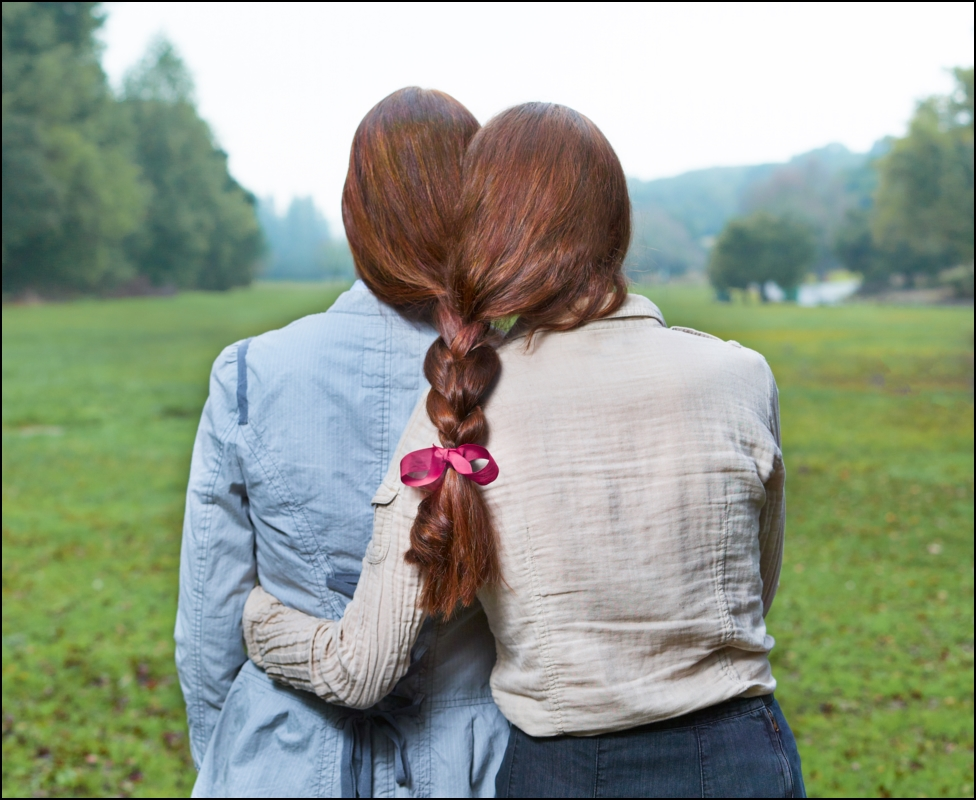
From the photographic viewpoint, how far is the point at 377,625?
33.1 inches

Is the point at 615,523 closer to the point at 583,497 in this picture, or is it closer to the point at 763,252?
the point at 583,497

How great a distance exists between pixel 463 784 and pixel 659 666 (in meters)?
0.34

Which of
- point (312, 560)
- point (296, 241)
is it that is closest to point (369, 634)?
point (312, 560)

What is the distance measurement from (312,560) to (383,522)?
0.17 meters

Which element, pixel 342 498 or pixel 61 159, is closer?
pixel 342 498

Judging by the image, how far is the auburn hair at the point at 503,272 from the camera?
778mm

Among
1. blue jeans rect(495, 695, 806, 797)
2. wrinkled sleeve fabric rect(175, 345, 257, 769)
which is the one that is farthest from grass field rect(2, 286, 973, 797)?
blue jeans rect(495, 695, 806, 797)

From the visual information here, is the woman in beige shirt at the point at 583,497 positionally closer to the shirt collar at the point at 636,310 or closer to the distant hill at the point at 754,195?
the shirt collar at the point at 636,310

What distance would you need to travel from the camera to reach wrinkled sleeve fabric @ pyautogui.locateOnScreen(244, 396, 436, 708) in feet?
2.69

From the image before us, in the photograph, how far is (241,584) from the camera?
3.37 feet

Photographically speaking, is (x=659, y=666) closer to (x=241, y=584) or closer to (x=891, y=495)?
(x=241, y=584)

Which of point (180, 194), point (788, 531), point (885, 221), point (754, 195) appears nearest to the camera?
point (788, 531)

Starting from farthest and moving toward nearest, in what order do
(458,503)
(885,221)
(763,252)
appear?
(763,252) → (885,221) → (458,503)

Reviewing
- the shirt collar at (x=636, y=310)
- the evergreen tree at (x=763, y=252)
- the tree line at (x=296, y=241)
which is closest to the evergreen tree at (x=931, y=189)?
the evergreen tree at (x=763, y=252)
